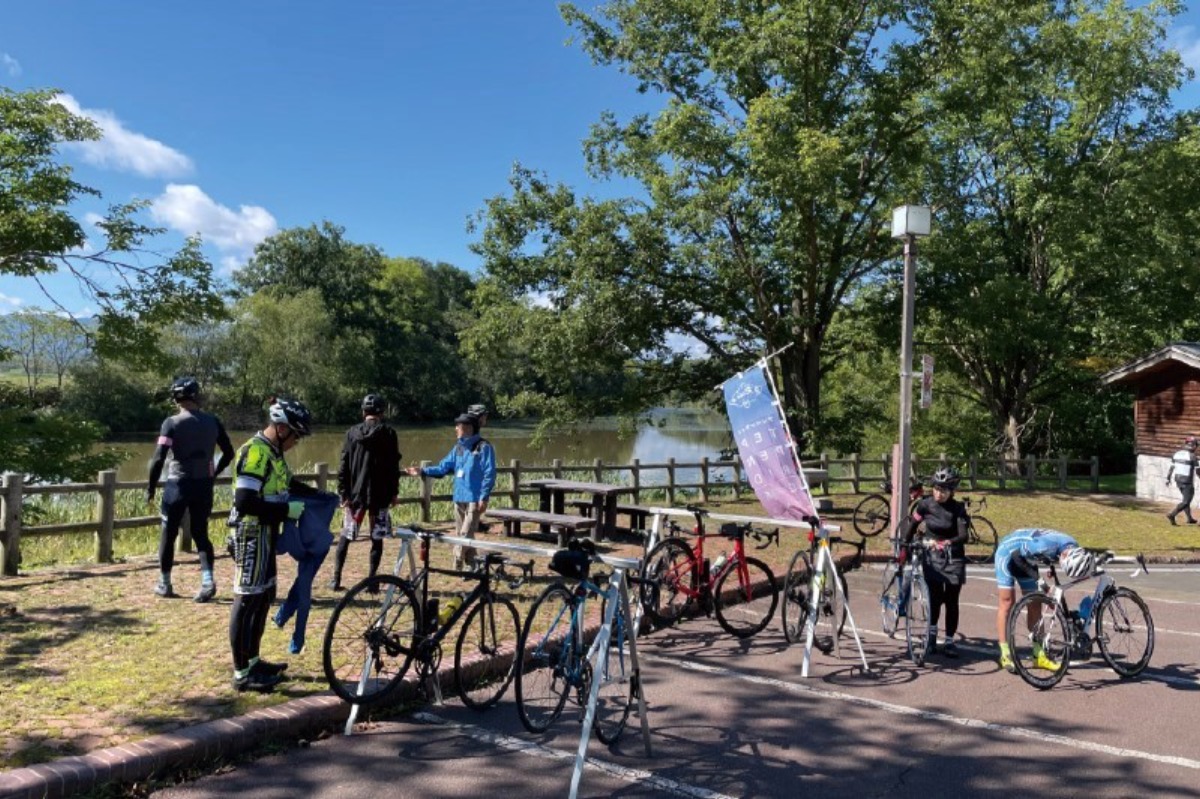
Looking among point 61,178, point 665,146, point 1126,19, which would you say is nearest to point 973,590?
point 61,178

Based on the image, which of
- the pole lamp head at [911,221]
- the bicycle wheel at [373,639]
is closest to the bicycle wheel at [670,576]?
the bicycle wheel at [373,639]

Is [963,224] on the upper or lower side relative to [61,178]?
upper

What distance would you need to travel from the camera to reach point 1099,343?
28875 millimetres

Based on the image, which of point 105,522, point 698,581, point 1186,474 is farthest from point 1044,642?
point 1186,474

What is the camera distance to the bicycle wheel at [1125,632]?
664cm

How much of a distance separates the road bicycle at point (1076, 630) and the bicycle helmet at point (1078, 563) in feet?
0.21

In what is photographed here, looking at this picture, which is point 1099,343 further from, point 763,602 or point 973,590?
point 763,602

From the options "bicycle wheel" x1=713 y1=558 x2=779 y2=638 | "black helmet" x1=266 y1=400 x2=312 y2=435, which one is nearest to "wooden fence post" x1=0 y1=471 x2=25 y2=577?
"black helmet" x1=266 y1=400 x2=312 y2=435

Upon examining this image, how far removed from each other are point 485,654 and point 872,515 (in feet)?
35.4

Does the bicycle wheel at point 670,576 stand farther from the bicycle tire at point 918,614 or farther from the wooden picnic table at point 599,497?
the wooden picnic table at point 599,497

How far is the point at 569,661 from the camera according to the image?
4934 millimetres

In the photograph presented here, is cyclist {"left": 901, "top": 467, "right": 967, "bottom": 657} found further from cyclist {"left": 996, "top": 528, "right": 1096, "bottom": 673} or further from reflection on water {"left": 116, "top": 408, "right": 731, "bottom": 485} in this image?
reflection on water {"left": 116, "top": 408, "right": 731, "bottom": 485}

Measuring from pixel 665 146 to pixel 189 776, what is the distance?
17604 mm

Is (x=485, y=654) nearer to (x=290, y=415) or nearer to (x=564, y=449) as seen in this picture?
(x=290, y=415)
